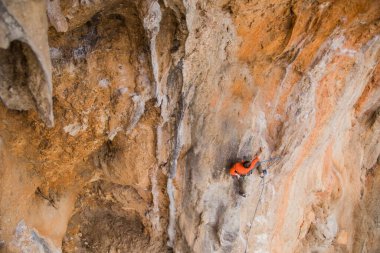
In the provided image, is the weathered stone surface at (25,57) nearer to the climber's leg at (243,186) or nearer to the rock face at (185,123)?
the rock face at (185,123)

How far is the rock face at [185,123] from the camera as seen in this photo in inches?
138

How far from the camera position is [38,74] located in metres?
2.47

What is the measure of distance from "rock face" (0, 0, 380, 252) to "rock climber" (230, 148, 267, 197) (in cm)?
10

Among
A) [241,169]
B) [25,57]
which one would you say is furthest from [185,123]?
[25,57]

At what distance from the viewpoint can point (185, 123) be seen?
426cm

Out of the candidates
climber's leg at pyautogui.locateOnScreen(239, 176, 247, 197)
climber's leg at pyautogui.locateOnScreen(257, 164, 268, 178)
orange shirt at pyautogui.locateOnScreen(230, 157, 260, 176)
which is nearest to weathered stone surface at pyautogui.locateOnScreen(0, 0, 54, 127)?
orange shirt at pyautogui.locateOnScreen(230, 157, 260, 176)

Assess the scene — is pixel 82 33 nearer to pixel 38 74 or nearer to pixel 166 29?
pixel 166 29

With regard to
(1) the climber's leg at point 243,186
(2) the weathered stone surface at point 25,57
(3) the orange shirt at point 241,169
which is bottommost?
(1) the climber's leg at point 243,186

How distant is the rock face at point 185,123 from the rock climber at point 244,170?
3.8 inches

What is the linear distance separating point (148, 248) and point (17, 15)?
4047mm

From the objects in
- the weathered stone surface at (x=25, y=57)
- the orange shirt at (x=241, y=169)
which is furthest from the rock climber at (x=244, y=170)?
the weathered stone surface at (x=25, y=57)

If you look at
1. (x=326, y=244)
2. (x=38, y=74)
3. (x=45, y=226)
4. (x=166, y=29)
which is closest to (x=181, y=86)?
(x=166, y=29)

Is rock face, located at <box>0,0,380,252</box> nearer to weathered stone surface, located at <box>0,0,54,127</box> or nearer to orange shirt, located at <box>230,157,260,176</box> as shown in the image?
weathered stone surface, located at <box>0,0,54,127</box>

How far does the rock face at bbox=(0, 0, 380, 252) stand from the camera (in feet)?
11.5
